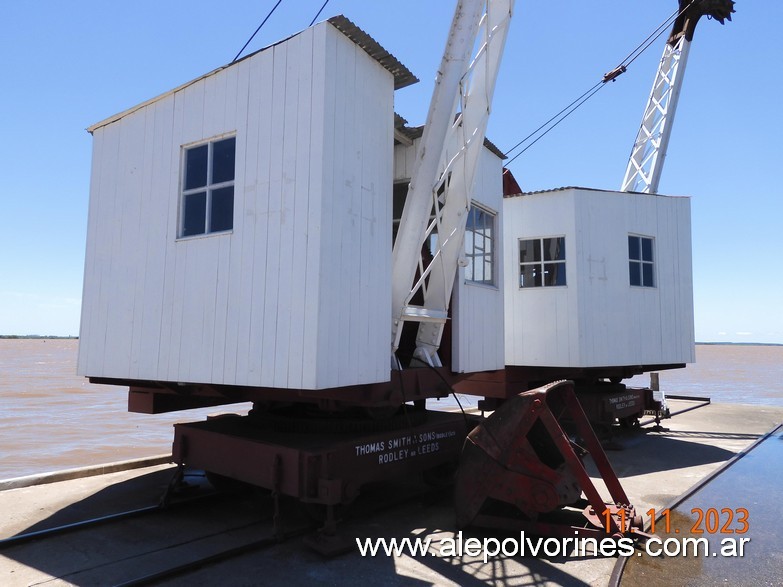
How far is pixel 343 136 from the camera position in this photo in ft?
19.2

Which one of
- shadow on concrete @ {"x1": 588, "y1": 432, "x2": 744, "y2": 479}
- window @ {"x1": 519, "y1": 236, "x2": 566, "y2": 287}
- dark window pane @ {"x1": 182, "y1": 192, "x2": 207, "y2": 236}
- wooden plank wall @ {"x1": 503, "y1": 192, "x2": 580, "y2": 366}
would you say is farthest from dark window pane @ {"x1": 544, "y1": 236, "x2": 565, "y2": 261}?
dark window pane @ {"x1": 182, "y1": 192, "x2": 207, "y2": 236}

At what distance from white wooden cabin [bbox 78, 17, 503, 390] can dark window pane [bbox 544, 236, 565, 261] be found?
235 inches

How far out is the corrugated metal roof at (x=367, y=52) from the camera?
5840 millimetres

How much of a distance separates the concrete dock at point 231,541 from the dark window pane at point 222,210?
325 centimetres

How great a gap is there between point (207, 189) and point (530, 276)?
7.43m

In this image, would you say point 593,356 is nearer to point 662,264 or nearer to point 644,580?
point 662,264

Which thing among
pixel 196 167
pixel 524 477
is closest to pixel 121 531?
pixel 196 167

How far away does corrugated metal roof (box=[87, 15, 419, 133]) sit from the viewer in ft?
19.2

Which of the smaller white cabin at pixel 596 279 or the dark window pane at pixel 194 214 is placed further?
the smaller white cabin at pixel 596 279

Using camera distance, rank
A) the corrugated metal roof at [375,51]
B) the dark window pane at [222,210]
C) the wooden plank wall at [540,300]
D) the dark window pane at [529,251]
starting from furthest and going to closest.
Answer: the dark window pane at [529,251] → the wooden plank wall at [540,300] → the dark window pane at [222,210] → the corrugated metal roof at [375,51]

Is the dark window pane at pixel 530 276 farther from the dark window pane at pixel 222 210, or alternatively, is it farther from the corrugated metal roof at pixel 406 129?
the dark window pane at pixel 222 210

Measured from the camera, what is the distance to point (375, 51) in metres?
6.34

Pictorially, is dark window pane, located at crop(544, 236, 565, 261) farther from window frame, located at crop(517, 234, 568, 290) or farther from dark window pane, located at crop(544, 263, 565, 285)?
dark window pane, located at crop(544, 263, 565, 285)
